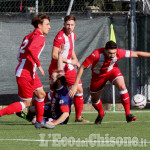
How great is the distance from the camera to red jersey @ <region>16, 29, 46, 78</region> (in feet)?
30.2

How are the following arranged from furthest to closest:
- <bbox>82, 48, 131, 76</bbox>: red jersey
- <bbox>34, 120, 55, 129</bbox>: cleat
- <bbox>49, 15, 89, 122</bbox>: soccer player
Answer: <bbox>49, 15, 89, 122</bbox>: soccer player → <bbox>82, 48, 131, 76</bbox>: red jersey → <bbox>34, 120, 55, 129</bbox>: cleat

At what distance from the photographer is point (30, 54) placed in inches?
364

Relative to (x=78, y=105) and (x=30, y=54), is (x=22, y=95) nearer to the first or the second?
(x=30, y=54)

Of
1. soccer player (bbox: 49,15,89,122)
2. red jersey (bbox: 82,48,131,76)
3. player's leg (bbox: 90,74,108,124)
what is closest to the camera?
red jersey (bbox: 82,48,131,76)

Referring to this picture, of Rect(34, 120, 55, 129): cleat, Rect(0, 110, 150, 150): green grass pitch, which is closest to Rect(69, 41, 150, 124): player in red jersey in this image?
Rect(0, 110, 150, 150): green grass pitch

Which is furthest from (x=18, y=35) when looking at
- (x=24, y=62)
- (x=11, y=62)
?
(x=24, y=62)

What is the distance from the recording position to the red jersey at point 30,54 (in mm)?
9211

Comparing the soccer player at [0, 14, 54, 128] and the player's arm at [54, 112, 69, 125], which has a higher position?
the soccer player at [0, 14, 54, 128]

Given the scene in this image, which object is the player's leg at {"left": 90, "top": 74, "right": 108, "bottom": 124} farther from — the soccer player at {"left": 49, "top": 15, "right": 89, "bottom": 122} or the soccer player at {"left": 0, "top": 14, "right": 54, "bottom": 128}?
the soccer player at {"left": 0, "top": 14, "right": 54, "bottom": 128}

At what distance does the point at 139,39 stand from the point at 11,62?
11.1 feet

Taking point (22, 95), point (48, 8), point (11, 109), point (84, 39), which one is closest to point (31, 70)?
point (22, 95)

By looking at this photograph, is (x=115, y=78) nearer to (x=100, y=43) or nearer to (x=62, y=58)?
(x=62, y=58)

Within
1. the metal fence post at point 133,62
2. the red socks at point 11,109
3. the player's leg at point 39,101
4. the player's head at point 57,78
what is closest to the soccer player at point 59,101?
the player's head at point 57,78

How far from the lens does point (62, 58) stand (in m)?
10.6
